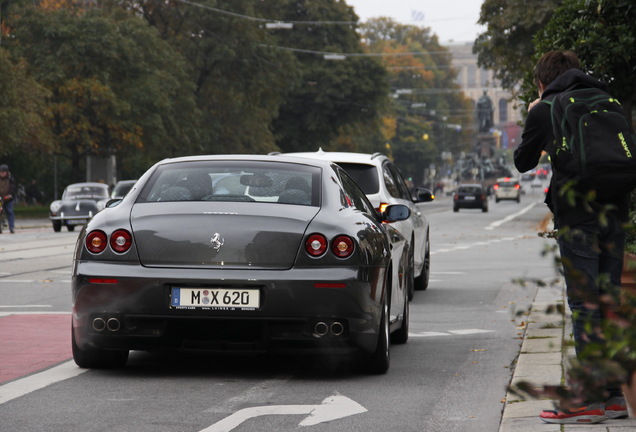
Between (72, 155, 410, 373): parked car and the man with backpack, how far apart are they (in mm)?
1614

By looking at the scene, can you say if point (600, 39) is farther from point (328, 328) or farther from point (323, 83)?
point (323, 83)

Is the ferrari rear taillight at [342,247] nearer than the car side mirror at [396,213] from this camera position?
Yes

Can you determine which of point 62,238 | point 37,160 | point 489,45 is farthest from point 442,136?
point 62,238

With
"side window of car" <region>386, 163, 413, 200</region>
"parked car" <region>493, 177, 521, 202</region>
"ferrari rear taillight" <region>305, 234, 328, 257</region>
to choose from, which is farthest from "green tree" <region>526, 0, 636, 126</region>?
"parked car" <region>493, 177, 521, 202</region>

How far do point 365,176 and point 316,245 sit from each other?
20.5 feet

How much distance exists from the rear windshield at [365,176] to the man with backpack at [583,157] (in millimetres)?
7222

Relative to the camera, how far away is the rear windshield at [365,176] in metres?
13.7

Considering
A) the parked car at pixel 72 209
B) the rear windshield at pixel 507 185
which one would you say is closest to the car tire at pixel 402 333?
the parked car at pixel 72 209

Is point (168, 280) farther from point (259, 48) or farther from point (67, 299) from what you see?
point (259, 48)

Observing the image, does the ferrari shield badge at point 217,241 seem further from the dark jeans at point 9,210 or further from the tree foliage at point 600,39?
the dark jeans at point 9,210

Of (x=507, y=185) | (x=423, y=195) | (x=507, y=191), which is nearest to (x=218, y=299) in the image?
(x=423, y=195)

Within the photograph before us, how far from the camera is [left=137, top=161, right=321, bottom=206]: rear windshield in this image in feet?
26.8

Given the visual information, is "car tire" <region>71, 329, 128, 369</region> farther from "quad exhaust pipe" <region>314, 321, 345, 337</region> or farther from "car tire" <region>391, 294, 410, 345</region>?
"car tire" <region>391, 294, 410, 345</region>

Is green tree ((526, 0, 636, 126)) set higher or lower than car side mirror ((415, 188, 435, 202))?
higher
